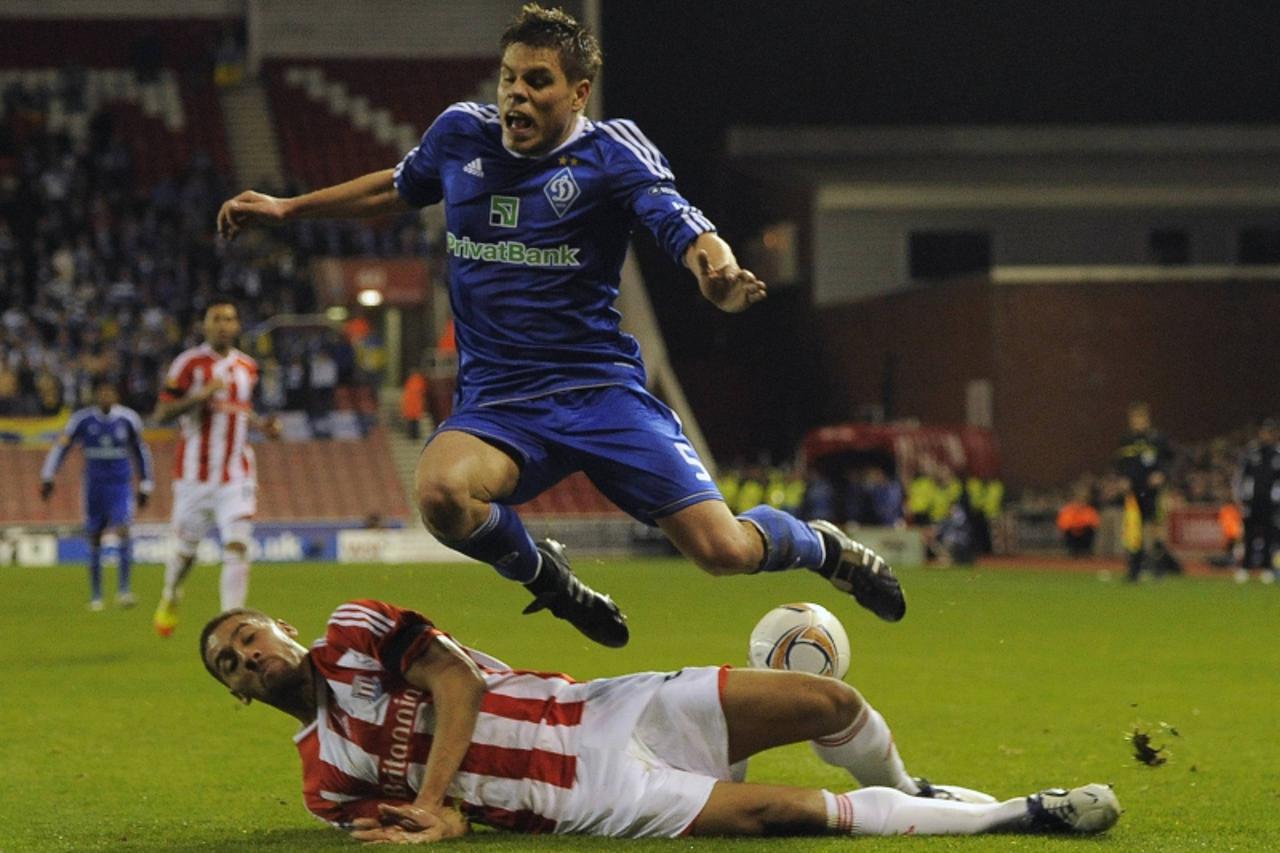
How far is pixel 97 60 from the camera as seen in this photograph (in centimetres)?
3800

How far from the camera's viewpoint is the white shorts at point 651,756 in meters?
5.58

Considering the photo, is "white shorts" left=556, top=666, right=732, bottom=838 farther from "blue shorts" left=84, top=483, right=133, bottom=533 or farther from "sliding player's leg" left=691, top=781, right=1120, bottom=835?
"blue shorts" left=84, top=483, right=133, bottom=533

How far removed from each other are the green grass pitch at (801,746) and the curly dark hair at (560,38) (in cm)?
246

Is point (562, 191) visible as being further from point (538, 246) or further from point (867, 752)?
point (867, 752)

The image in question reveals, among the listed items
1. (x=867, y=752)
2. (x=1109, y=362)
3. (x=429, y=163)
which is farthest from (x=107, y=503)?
(x=1109, y=362)

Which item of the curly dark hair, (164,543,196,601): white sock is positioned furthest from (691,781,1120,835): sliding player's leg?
(164,543,196,601): white sock

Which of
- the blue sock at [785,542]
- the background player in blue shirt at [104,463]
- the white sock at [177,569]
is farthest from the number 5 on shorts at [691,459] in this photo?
the background player in blue shirt at [104,463]

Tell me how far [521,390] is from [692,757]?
4.91 feet

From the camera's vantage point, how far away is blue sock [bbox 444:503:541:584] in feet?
21.5

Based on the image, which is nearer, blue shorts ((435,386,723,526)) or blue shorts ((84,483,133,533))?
blue shorts ((435,386,723,526))

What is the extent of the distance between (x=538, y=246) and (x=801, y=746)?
2903mm

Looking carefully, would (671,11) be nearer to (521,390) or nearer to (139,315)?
(139,315)

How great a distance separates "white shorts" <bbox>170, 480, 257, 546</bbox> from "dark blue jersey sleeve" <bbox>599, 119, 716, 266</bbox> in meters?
7.35

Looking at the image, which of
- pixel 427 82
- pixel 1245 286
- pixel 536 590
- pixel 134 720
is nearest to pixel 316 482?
pixel 427 82
